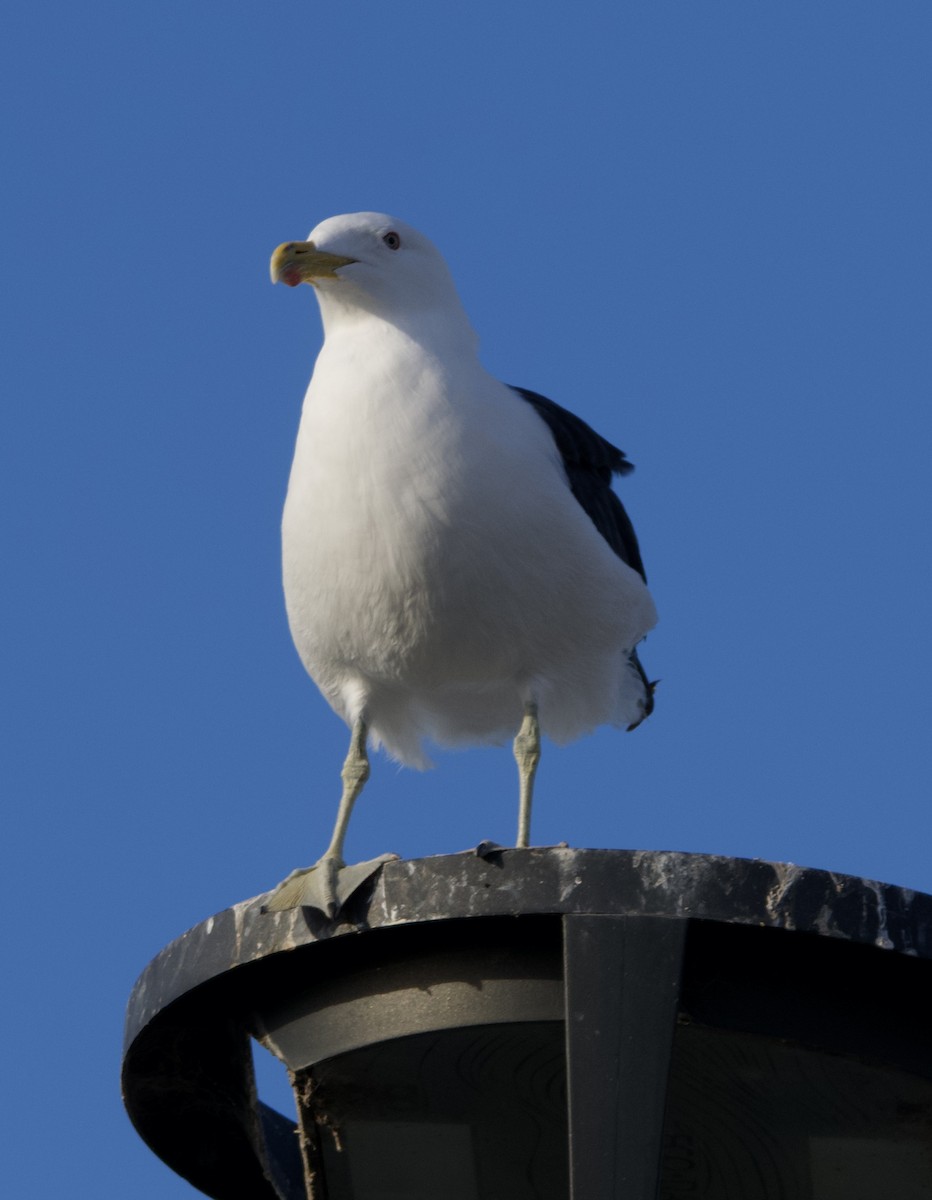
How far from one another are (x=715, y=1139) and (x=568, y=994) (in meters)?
0.91

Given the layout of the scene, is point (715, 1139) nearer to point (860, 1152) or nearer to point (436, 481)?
point (860, 1152)

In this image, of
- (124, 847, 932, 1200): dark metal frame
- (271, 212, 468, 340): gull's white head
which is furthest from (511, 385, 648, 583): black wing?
(124, 847, 932, 1200): dark metal frame

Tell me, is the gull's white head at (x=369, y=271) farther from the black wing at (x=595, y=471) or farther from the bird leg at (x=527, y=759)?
the bird leg at (x=527, y=759)

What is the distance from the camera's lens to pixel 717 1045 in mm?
6148

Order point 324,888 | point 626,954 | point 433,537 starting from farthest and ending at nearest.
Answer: point 433,537 < point 324,888 < point 626,954

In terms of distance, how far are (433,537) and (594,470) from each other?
5.53ft

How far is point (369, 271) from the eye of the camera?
32.1 feet

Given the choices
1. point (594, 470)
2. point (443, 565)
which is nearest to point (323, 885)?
point (443, 565)

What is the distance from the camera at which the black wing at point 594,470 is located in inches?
380

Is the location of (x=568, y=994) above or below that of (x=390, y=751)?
below

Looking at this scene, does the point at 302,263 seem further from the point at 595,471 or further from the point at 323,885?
the point at 323,885

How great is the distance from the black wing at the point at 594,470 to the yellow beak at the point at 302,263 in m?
1.00

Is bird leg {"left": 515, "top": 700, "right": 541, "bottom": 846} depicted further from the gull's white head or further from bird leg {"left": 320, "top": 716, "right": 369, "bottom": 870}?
the gull's white head

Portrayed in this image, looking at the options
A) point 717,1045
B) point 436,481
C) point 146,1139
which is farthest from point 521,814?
point 717,1045
